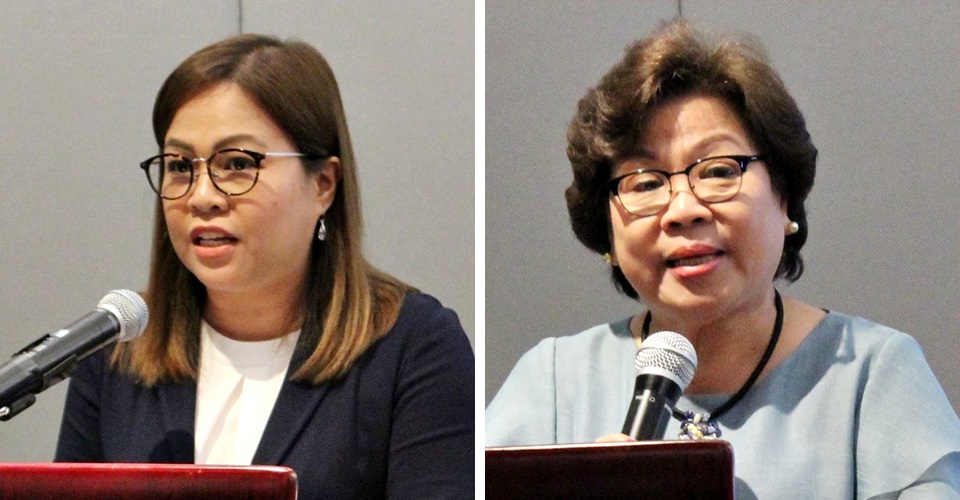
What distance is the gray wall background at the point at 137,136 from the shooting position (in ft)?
4.11

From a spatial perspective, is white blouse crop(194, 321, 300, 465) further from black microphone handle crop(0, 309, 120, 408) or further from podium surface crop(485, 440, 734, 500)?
podium surface crop(485, 440, 734, 500)

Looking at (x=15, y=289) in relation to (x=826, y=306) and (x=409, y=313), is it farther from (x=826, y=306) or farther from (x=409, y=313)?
(x=826, y=306)

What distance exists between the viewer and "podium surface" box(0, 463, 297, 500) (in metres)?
0.98

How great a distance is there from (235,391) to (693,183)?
60cm

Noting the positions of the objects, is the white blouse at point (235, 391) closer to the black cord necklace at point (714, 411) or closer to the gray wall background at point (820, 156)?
the gray wall background at point (820, 156)


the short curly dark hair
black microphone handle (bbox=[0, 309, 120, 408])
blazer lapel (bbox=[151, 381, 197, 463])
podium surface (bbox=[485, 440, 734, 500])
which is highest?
the short curly dark hair

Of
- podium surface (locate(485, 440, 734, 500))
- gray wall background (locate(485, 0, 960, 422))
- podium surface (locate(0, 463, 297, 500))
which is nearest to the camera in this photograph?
podium surface (locate(485, 440, 734, 500))

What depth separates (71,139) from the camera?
1343 mm

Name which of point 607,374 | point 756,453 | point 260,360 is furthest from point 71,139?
point 756,453

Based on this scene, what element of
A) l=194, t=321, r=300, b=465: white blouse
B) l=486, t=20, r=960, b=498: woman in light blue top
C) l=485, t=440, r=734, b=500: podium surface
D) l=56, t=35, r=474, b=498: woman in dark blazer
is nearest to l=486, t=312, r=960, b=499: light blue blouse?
l=486, t=20, r=960, b=498: woman in light blue top

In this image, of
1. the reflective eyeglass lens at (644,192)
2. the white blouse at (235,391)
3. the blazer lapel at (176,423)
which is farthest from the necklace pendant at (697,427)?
the blazer lapel at (176,423)

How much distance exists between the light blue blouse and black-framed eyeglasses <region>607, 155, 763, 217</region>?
0.49 ft

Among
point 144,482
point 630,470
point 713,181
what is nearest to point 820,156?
point 713,181

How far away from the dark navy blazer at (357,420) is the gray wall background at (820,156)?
96 mm
